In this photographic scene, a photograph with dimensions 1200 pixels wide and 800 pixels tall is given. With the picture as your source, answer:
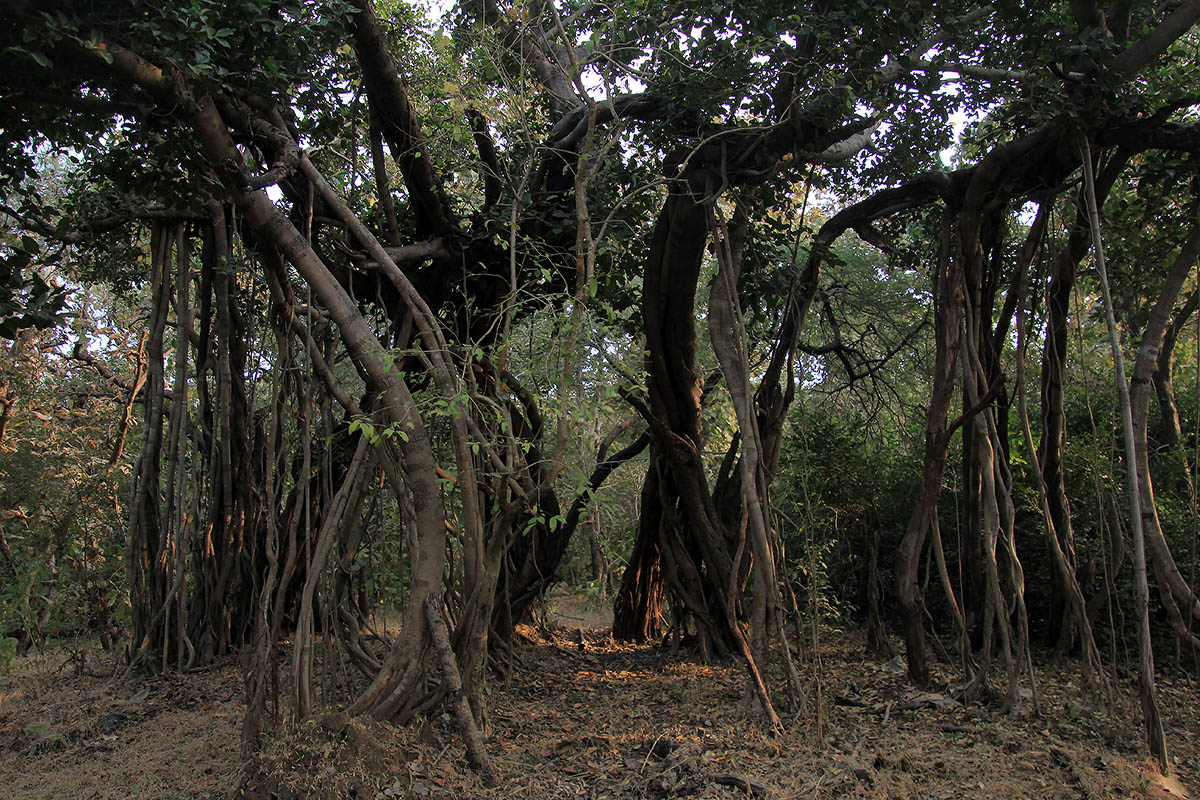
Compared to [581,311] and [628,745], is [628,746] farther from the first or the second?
[581,311]

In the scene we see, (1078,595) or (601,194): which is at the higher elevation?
(601,194)

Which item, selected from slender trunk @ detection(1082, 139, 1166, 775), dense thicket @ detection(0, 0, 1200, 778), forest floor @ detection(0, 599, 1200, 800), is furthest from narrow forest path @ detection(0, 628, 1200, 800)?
dense thicket @ detection(0, 0, 1200, 778)

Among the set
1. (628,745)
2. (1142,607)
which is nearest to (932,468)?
(1142,607)

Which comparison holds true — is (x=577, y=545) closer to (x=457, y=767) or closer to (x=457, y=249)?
(x=457, y=249)

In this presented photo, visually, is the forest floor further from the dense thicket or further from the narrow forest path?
the dense thicket

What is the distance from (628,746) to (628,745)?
1cm

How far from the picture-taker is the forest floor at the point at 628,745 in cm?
296

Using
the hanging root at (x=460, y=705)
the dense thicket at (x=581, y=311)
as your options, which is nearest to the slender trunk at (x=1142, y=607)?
the dense thicket at (x=581, y=311)

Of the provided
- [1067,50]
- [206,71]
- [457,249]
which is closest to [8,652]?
[457,249]

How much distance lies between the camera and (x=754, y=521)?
3781mm

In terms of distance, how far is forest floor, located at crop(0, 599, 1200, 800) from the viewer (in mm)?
2965

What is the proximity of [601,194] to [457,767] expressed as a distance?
138 inches

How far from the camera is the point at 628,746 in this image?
360 cm

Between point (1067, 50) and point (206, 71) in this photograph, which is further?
point (1067, 50)
